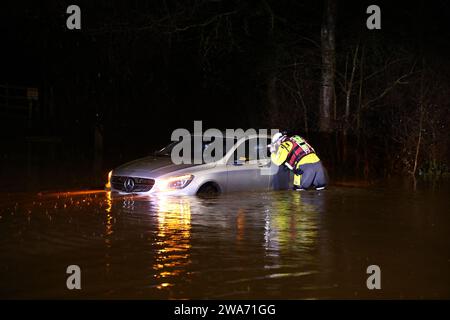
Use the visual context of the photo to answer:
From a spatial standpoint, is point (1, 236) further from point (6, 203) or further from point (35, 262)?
point (6, 203)

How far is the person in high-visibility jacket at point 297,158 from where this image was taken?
13.3 metres

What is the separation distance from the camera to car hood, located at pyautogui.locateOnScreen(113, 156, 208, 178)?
1252 centimetres

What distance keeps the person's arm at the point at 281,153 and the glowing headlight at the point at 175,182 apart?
1.67 meters

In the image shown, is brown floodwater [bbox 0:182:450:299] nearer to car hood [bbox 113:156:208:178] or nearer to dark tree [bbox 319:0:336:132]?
car hood [bbox 113:156:208:178]

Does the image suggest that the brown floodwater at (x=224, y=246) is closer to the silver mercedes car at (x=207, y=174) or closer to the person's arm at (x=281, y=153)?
the silver mercedes car at (x=207, y=174)

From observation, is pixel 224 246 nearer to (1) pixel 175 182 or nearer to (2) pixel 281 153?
(1) pixel 175 182

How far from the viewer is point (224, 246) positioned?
8.84 m

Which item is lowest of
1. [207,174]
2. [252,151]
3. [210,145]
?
[207,174]

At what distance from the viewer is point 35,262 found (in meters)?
7.86

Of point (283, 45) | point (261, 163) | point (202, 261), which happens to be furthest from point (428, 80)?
point (202, 261)

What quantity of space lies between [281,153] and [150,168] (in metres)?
2.32

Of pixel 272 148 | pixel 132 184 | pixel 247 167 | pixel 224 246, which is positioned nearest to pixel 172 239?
pixel 224 246

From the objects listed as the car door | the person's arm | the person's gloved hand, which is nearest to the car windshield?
the car door

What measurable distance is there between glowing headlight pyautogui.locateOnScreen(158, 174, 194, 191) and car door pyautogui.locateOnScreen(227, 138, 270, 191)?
0.88 meters
